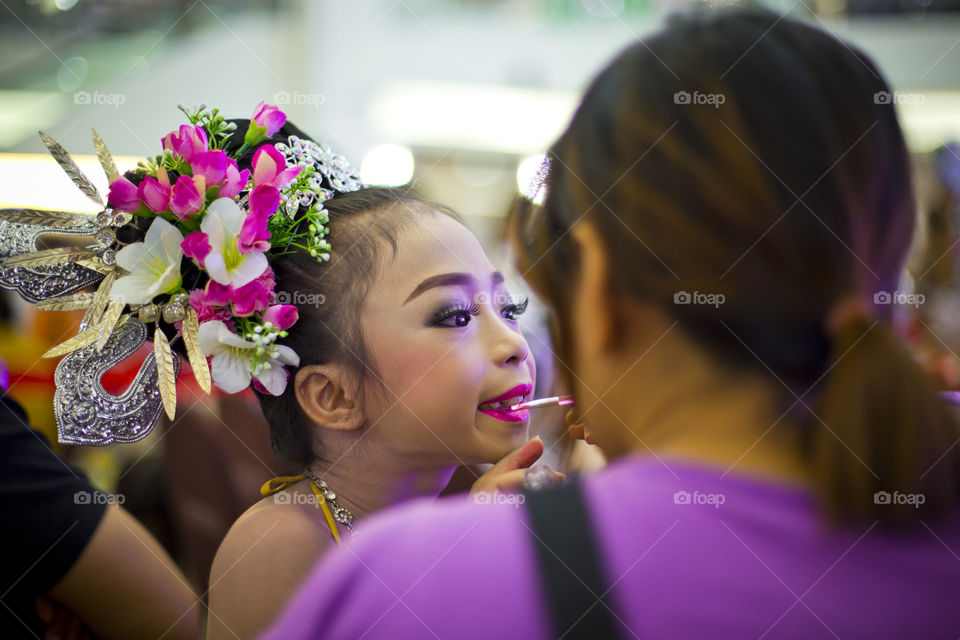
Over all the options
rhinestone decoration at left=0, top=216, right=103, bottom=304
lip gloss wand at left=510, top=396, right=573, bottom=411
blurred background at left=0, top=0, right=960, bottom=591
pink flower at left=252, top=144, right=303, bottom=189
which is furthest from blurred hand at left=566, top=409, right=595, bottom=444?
blurred background at left=0, top=0, right=960, bottom=591

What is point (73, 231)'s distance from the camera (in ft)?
3.61

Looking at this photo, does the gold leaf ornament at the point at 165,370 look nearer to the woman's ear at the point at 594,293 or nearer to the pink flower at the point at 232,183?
the pink flower at the point at 232,183

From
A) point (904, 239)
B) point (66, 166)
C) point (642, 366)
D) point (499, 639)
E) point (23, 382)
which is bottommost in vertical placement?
point (23, 382)

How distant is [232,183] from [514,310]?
0.47 m

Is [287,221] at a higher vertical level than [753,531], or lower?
higher

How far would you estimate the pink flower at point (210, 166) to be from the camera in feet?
3.36

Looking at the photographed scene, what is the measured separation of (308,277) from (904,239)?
32.7 inches

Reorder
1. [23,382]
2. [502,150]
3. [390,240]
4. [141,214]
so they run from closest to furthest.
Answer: [141,214], [390,240], [23,382], [502,150]

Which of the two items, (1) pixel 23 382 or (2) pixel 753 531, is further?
(1) pixel 23 382

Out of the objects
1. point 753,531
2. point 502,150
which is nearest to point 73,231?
point 753,531

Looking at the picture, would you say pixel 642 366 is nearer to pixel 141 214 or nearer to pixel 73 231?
pixel 141 214

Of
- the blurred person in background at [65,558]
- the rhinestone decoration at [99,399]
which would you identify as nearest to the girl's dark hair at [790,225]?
the rhinestone decoration at [99,399]

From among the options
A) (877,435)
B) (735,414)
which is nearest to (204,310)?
(735,414)

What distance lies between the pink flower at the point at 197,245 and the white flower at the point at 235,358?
0.10 m
